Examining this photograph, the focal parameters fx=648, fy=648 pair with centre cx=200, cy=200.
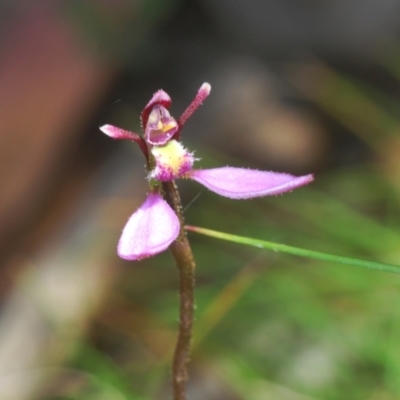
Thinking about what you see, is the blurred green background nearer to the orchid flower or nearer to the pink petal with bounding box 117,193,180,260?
the orchid flower

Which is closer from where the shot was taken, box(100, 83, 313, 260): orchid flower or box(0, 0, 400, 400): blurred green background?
box(100, 83, 313, 260): orchid flower

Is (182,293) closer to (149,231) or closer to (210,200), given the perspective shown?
(149,231)

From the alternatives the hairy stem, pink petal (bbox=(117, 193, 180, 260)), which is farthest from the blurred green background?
pink petal (bbox=(117, 193, 180, 260))

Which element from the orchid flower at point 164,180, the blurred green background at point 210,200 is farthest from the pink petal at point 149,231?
the blurred green background at point 210,200

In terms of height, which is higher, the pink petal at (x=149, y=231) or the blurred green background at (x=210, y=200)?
the pink petal at (x=149, y=231)

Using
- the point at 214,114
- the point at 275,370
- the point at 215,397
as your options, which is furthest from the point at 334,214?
the point at 214,114

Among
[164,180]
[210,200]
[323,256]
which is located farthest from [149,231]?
[210,200]

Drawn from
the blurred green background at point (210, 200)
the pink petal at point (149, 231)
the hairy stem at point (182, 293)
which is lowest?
the blurred green background at point (210, 200)

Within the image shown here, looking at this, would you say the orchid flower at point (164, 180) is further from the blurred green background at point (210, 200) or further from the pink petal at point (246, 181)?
the blurred green background at point (210, 200)
